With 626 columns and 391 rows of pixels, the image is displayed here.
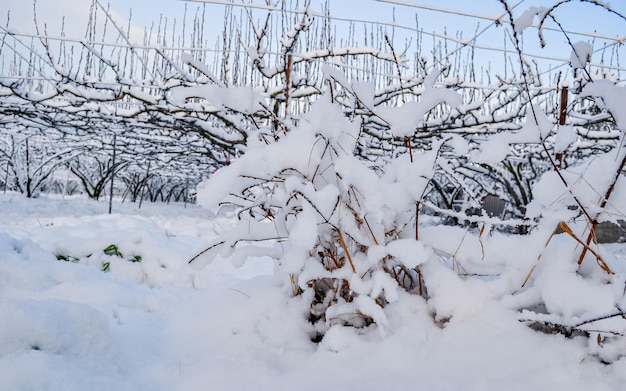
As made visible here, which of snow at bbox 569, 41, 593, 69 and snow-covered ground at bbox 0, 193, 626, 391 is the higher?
snow at bbox 569, 41, 593, 69

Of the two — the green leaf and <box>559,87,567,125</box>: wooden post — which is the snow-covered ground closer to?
<box>559,87,567,125</box>: wooden post

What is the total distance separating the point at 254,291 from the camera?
141 centimetres

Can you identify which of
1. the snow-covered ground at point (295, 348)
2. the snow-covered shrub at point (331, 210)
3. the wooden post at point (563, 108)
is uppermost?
the wooden post at point (563, 108)

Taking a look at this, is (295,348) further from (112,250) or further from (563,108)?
(112,250)

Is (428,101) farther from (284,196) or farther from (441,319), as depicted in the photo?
(441,319)

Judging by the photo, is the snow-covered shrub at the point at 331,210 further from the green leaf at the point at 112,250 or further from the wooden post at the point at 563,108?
the green leaf at the point at 112,250

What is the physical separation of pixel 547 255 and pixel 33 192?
15.0 meters

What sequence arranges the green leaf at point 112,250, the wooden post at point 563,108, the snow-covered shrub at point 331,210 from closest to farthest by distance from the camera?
1. the snow-covered shrub at point 331,210
2. the wooden post at point 563,108
3. the green leaf at point 112,250

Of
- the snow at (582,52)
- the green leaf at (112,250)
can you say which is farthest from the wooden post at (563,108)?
the green leaf at (112,250)

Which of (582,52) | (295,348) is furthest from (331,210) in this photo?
(582,52)

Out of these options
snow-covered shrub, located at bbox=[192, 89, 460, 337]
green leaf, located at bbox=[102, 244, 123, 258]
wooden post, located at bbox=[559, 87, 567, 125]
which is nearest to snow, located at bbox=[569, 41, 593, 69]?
A: wooden post, located at bbox=[559, 87, 567, 125]

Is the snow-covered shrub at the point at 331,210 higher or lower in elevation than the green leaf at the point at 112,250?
higher

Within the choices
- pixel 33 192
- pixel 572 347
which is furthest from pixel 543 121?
pixel 33 192

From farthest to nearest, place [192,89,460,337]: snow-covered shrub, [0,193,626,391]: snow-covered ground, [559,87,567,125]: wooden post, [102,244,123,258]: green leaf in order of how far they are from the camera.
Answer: [102,244,123,258]: green leaf
[559,87,567,125]: wooden post
[192,89,460,337]: snow-covered shrub
[0,193,626,391]: snow-covered ground
